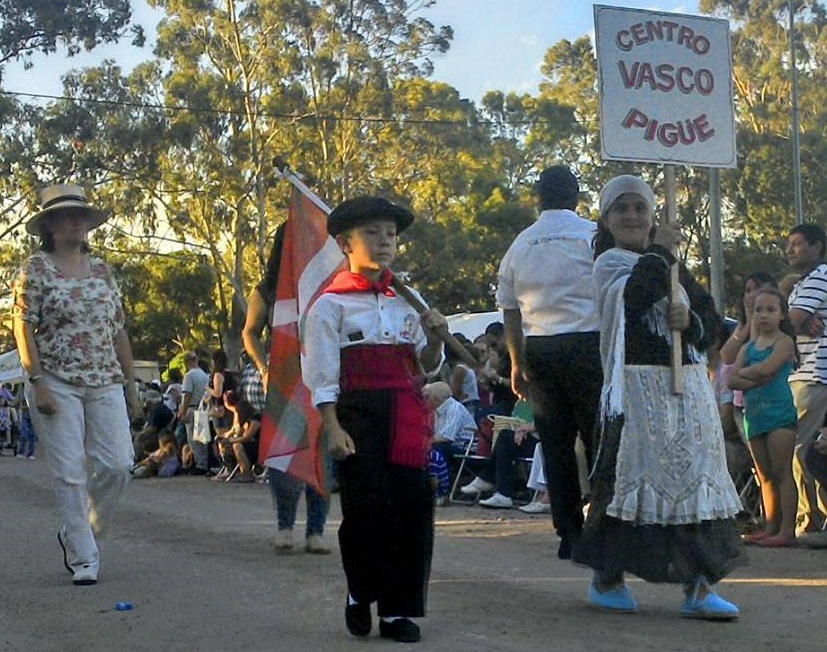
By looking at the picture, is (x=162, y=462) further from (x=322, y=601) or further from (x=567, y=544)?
(x=322, y=601)

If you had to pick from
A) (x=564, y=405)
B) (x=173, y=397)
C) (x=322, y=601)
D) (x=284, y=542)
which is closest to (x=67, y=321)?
(x=284, y=542)

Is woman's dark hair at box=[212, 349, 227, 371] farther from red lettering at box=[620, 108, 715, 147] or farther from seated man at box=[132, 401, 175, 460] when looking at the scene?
red lettering at box=[620, 108, 715, 147]

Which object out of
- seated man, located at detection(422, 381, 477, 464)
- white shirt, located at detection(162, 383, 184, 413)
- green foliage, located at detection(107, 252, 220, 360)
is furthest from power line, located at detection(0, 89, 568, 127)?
seated man, located at detection(422, 381, 477, 464)

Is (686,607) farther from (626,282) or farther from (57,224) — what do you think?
(57,224)

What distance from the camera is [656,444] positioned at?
620 cm

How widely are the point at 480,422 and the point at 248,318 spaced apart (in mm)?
5391

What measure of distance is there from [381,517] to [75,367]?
8.92 feet

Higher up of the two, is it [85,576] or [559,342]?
[559,342]

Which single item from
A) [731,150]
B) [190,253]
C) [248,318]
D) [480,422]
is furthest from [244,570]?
[190,253]

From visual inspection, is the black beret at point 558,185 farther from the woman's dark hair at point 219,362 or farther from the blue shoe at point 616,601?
the woman's dark hair at point 219,362

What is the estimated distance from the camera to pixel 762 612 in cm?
652

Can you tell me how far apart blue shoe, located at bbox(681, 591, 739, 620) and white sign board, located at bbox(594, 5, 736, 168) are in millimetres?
2171

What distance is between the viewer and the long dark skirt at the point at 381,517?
5867 millimetres

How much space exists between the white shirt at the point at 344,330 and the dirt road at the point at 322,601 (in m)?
1.03
